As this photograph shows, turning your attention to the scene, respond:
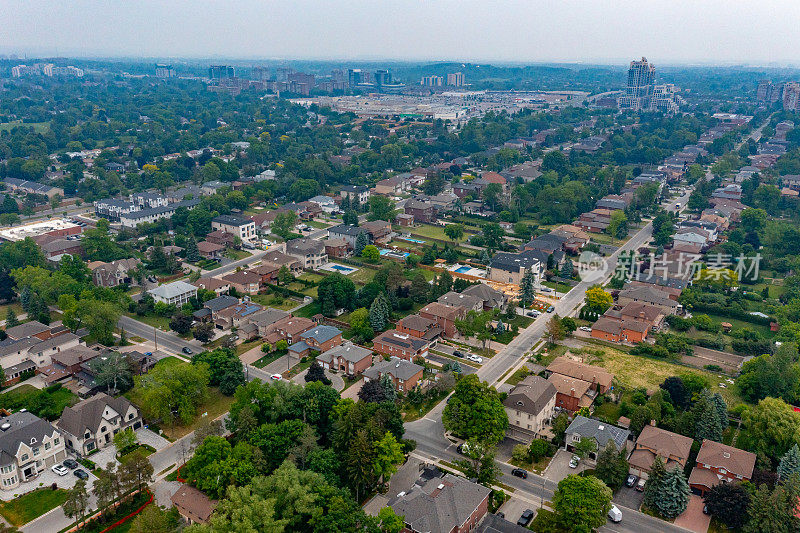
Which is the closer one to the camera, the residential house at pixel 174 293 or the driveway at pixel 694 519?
the driveway at pixel 694 519

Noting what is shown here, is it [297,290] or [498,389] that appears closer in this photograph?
[498,389]

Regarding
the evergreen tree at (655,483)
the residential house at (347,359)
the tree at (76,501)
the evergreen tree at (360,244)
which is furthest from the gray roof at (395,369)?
the evergreen tree at (360,244)

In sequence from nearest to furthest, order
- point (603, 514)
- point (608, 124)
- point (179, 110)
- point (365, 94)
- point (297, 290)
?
1. point (603, 514)
2. point (297, 290)
3. point (608, 124)
4. point (179, 110)
5. point (365, 94)

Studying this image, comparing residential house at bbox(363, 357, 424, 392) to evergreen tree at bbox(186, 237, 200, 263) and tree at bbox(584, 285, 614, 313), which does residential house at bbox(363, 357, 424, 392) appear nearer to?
tree at bbox(584, 285, 614, 313)

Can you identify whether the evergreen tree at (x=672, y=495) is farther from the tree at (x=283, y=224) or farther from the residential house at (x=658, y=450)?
the tree at (x=283, y=224)

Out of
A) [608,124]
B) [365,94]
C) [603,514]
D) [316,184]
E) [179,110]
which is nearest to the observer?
[603,514]

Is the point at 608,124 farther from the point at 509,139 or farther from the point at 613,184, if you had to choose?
the point at 613,184

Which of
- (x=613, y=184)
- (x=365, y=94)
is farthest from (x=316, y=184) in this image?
(x=365, y=94)
